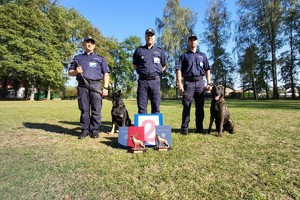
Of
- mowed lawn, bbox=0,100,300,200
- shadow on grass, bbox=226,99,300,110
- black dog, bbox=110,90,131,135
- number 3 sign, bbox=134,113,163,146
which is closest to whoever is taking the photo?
mowed lawn, bbox=0,100,300,200

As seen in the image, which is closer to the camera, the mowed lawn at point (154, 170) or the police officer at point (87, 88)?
the mowed lawn at point (154, 170)

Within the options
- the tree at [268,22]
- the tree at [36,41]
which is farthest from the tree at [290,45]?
the tree at [36,41]

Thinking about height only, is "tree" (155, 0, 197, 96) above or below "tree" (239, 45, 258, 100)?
above

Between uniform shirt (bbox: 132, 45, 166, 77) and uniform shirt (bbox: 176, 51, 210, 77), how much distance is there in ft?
1.71

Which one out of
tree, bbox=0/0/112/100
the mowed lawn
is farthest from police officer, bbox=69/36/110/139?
tree, bbox=0/0/112/100

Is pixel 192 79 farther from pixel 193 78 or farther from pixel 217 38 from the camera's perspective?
pixel 217 38

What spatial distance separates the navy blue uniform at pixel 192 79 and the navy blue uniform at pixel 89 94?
179 centimetres

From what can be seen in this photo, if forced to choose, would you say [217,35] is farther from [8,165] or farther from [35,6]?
[8,165]

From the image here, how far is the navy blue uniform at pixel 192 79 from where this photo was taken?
5180 millimetres

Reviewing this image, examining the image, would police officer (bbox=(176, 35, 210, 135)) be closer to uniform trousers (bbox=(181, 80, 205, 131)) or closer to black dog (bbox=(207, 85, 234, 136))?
uniform trousers (bbox=(181, 80, 205, 131))

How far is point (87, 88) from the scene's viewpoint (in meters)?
5.01

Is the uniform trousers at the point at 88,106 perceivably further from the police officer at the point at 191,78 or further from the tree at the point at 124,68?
the tree at the point at 124,68

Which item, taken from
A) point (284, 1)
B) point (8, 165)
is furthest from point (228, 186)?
point (284, 1)

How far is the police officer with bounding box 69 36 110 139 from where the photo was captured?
501cm
